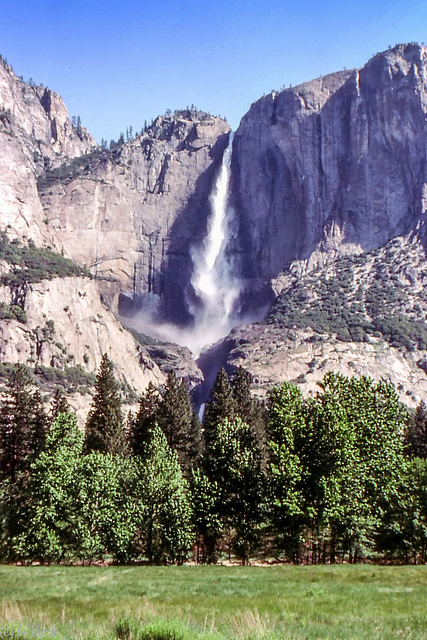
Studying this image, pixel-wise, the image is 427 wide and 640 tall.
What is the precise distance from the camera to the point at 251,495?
40.2 m

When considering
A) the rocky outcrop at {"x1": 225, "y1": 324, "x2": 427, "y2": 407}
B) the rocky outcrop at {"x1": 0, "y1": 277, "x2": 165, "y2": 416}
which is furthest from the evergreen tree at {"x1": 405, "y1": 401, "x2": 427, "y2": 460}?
the rocky outcrop at {"x1": 0, "y1": 277, "x2": 165, "y2": 416}

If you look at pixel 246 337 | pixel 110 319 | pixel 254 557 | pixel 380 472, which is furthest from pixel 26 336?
pixel 380 472

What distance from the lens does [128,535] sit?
37.9 m

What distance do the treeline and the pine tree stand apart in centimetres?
968

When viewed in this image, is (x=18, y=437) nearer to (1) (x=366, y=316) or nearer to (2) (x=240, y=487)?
(2) (x=240, y=487)

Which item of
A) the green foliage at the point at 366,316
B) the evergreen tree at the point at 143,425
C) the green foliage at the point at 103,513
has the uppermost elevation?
the green foliage at the point at 366,316

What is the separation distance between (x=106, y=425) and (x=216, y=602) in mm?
41863

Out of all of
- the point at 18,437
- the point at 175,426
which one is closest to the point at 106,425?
the point at 175,426

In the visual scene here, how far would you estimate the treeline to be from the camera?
37156 millimetres

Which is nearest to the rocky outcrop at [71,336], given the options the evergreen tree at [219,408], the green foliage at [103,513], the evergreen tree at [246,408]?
the evergreen tree at [246,408]

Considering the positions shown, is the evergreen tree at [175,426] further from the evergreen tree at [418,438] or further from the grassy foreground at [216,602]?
the grassy foreground at [216,602]

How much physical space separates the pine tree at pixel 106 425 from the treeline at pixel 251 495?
9.68 metres

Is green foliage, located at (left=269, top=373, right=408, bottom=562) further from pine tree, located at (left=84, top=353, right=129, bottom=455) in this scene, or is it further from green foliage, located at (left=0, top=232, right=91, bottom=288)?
green foliage, located at (left=0, top=232, right=91, bottom=288)

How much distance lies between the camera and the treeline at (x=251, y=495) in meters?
37.2
